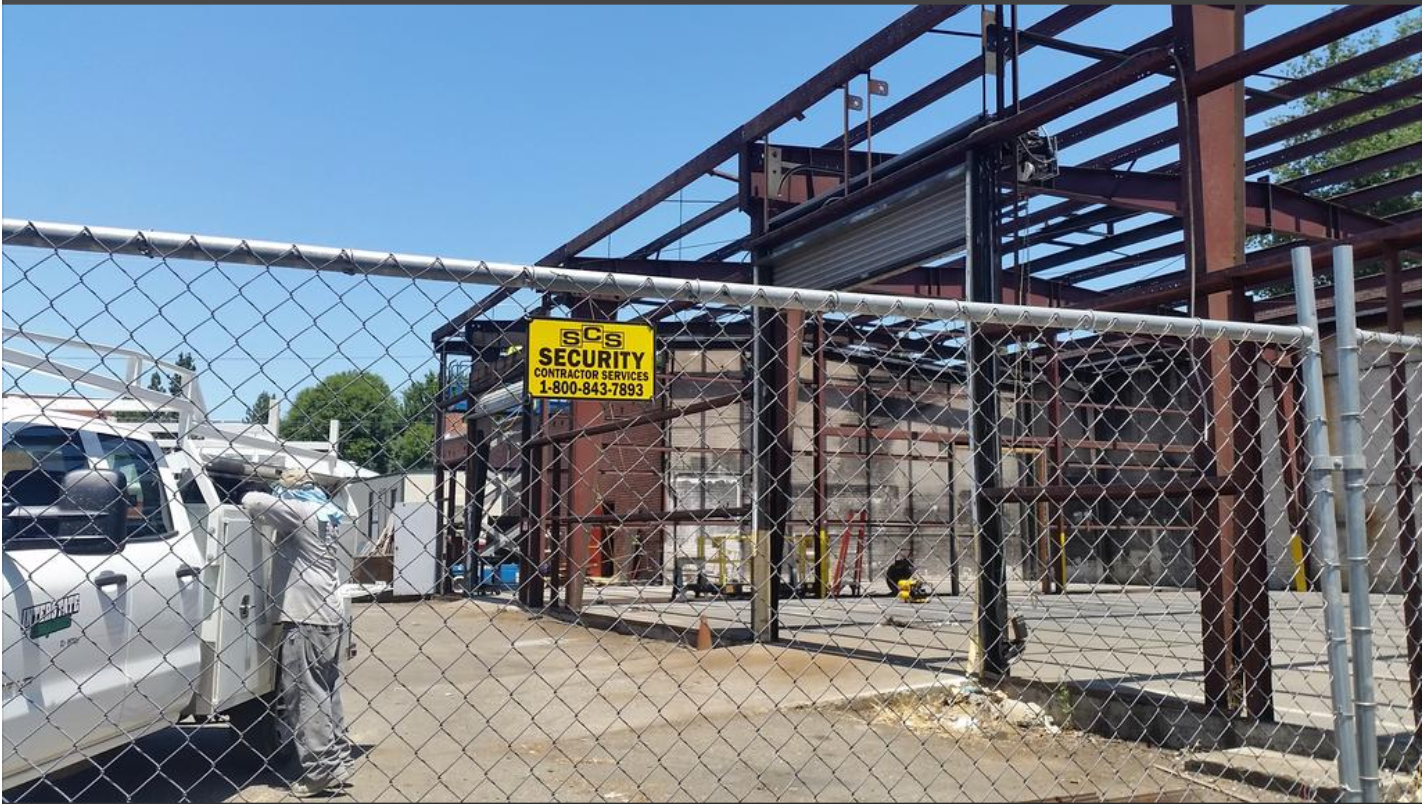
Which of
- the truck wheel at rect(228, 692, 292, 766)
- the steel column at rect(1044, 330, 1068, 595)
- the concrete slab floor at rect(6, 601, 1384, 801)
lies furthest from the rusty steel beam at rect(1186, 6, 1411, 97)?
the steel column at rect(1044, 330, 1068, 595)

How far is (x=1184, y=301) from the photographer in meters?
5.92

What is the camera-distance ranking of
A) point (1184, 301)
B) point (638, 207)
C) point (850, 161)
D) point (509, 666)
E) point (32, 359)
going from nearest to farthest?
point (32, 359)
point (1184, 301)
point (509, 666)
point (850, 161)
point (638, 207)

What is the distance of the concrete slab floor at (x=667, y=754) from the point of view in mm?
5035

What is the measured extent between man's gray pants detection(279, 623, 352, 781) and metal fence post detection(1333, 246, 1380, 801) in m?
4.32

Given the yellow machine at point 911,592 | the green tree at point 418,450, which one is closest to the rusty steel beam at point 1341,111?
the yellow machine at point 911,592

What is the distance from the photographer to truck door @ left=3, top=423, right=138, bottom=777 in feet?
11.6

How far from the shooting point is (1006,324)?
3.39 meters

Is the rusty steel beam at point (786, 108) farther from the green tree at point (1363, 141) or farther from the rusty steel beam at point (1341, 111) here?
the green tree at point (1363, 141)

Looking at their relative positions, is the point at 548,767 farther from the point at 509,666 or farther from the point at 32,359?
the point at 509,666

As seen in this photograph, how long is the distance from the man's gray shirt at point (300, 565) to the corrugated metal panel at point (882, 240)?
5.11 metres

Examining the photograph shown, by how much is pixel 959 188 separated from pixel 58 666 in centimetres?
648

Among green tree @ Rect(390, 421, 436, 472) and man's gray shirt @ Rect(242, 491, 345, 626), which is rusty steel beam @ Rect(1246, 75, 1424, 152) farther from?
man's gray shirt @ Rect(242, 491, 345, 626)

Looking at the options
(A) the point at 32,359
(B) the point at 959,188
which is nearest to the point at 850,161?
(B) the point at 959,188

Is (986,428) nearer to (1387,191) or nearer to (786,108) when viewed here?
(786,108)
